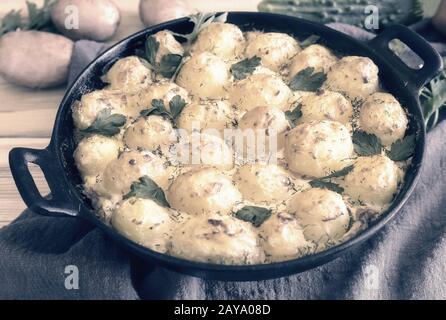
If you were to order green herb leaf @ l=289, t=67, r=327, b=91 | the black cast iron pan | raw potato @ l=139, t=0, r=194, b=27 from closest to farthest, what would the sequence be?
the black cast iron pan
green herb leaf @ l=289, t=67, r=327, b=91
raw potato @ l=139, t=0, r=194, b=27

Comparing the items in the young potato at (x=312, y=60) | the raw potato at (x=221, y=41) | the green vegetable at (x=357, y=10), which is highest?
the raw potato at (x=221, y=41)

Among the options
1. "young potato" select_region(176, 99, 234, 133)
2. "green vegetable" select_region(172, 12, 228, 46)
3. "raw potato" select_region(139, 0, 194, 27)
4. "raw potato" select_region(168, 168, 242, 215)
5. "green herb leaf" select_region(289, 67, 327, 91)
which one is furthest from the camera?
"raw potato" select_region(139, 0, 194, 27)

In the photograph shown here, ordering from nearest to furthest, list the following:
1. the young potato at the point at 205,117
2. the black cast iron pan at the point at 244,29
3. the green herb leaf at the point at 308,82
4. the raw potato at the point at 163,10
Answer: the black cast iron pan at the point at 244,29, the young potato at the point at 205,117, the green herb leaf at the point at 308,82, the raw potato at the point at 163,10

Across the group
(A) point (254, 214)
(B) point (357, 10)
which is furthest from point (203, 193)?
(B) point (357, 10)

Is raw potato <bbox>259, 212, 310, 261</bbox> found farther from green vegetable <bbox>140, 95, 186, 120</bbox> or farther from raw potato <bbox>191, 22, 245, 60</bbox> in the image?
raw potato <bbox>191, 22, 245, 60</bbox>

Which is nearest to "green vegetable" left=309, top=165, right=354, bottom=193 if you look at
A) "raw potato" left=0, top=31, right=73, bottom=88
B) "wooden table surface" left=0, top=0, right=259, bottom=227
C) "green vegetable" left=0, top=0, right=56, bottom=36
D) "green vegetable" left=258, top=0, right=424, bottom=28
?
"wooden table surface" left=0, top=0, right=259, bottom=227

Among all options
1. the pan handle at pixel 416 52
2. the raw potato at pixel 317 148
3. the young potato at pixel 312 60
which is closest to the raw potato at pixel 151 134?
the raw potato at pixel 317 148

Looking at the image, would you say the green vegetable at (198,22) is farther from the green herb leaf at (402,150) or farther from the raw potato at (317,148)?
the green herb leaf at (402,150)
